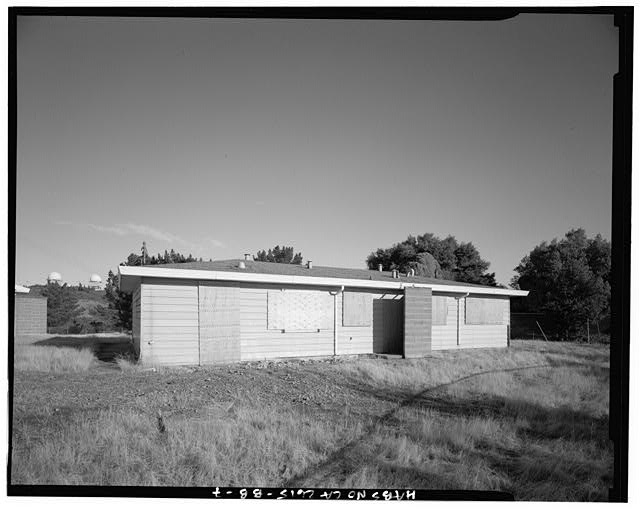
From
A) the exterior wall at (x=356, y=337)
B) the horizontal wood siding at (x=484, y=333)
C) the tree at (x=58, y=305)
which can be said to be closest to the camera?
the exterior wall at (x=356, y=337)

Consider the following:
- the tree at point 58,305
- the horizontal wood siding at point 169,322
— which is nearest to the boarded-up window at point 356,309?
the horizontal wood siding at point 169,322

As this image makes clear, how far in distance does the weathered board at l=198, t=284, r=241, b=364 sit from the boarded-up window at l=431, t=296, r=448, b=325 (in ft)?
20.0

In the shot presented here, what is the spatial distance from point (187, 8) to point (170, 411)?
4.51m

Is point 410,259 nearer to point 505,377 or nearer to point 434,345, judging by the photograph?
point 434,345

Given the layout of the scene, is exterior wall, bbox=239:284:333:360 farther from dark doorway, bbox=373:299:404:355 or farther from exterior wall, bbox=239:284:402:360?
dark doorway, bbox=373:299:404:355

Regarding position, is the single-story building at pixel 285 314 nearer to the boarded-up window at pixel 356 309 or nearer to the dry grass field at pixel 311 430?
the boarded-up window at pixel 356 309

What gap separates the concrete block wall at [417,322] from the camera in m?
11.5

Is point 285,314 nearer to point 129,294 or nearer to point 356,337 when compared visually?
point 356,337

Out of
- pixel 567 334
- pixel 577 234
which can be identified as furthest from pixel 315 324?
pixel 577 234

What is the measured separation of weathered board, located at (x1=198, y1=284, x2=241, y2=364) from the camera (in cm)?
928

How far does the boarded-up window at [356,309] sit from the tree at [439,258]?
16.0 m

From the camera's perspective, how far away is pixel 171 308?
29.6 feet

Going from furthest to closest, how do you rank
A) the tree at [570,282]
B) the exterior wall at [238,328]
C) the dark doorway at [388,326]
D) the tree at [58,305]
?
the tree at [58,305] < the tree at [570,282] < the dark doorway at [388,326] < the exterior wall at [238,328]

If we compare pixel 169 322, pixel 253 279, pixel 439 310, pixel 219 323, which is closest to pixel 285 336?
pixel 253 279
